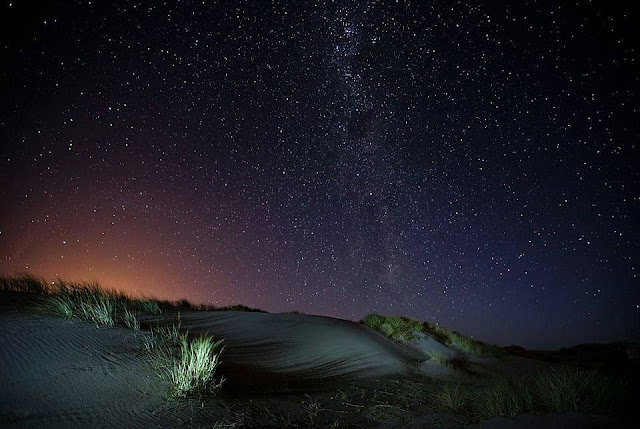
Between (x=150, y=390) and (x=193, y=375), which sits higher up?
(x=193, y=375)

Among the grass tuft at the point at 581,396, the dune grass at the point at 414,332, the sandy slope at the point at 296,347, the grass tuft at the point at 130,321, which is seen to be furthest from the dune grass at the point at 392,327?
the grass tuft at the point at 130,321

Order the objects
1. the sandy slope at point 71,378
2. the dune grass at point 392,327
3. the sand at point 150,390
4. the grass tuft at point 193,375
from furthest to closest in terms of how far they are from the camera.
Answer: the dune grass at point 392,327
the grass tuft at point 193,375
the sand at point 150,390
the sandy slope at point 71,378

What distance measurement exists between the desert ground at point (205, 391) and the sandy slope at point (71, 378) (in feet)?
0.04

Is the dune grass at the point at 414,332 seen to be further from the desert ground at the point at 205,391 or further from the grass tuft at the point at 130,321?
the grass tuft at the point at 130,321

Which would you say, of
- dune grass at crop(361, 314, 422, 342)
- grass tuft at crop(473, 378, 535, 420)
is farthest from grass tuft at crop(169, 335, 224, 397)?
dune grass at crop(361, 314, 422, 342)

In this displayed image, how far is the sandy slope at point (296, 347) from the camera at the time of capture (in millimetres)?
7695

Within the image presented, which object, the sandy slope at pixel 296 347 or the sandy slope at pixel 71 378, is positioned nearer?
the sandy slope at pixel 71 378

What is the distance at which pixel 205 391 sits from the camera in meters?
4.46

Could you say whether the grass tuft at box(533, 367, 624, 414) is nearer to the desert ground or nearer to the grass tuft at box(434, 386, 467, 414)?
the desert ground

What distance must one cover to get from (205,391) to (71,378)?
164cm

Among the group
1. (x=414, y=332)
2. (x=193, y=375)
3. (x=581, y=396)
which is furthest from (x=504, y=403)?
(x=414, y=332)

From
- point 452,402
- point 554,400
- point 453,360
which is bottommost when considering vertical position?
point 453,360

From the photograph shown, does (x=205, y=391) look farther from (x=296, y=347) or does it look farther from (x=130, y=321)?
(x=296, y=347)

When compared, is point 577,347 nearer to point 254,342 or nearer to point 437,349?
point 437,349
